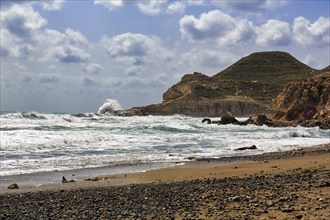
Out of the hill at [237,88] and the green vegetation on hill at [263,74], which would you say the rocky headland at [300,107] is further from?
the green vegetation on hill at [263,74]

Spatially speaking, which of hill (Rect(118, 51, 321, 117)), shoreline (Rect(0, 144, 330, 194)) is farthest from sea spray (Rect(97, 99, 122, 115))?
shoreline (Rect(0, 144, 330, 194))

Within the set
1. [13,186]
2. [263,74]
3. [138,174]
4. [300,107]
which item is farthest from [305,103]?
[263,74]

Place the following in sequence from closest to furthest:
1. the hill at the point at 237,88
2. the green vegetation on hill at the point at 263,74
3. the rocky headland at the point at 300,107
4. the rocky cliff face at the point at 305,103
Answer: the rocky headland at the point at 300,107, the rocky cliff face at the point at 305,103, the hill at the point at 237,88, the green vegetation on hill at the point at 263,74

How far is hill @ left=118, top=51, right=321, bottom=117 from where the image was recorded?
91500mm

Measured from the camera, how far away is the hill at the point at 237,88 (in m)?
91.5

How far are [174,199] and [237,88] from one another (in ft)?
319

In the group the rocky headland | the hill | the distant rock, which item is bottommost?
the distant rock

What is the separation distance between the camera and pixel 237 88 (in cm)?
10494

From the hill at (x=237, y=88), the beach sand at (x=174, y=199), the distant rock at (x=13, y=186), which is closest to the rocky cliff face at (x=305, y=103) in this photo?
the hill at (x=237, y=88)

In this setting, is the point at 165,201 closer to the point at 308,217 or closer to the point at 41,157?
the point at 308,217

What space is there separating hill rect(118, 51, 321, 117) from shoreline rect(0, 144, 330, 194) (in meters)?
72.6

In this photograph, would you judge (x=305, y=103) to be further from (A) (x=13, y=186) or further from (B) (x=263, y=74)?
(B) (x=263, y=74)

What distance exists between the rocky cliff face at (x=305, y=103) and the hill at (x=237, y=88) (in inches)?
1218

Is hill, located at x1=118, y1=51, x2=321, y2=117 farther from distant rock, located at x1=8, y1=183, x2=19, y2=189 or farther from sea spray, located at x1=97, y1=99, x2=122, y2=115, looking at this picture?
distant rock, located at x1=8, y1=183, x2=19, y2=189
